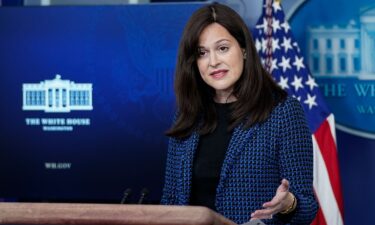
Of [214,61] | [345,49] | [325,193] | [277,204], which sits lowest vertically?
[325,193]

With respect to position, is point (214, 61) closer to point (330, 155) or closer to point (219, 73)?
point (219, 73)

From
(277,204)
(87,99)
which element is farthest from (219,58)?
(87,99)

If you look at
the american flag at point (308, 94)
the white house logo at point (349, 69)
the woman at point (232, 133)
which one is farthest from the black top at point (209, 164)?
the white house logo at point (349, 69)

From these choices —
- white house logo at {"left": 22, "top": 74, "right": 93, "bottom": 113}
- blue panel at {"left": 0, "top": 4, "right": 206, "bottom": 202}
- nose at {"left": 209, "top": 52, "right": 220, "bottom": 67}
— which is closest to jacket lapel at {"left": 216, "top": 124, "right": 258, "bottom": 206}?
nose at {"left": 209, "top": 52, "right": 220, "bottom": 67}

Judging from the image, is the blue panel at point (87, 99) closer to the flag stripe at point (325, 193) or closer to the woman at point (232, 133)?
the flag stripe at point (325, 193)

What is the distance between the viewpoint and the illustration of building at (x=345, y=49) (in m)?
3.42

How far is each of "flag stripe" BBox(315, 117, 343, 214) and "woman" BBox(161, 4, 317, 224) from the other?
1076mm

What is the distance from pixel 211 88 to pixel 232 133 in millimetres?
217

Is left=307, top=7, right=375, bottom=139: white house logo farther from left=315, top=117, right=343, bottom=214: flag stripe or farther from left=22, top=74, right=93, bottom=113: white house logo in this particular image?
left=22, top=74, right=93, bottom=113: white house logo

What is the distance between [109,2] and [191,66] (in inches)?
62.6

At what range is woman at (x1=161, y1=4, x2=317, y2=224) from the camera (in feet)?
6.75

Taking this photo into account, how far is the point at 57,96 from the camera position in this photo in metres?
3.48

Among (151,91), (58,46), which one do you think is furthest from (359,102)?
(58,46)

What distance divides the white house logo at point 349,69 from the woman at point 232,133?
1.27 metres
